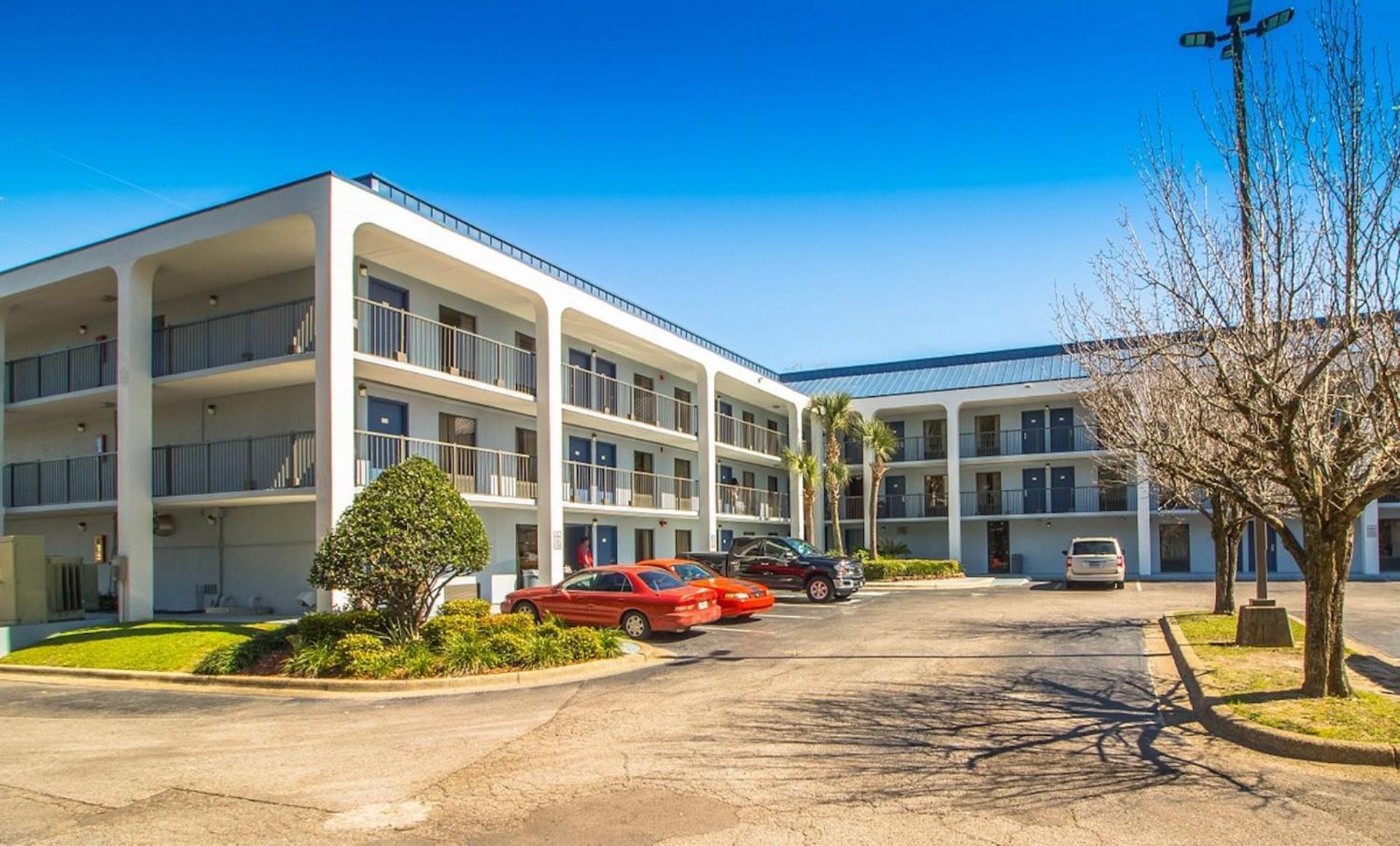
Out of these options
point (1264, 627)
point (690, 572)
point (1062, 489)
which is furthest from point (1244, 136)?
point (1062, 489)

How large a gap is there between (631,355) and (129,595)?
1612cm

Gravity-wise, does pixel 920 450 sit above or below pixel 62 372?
below

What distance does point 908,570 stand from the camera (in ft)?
117

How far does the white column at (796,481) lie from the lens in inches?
1583

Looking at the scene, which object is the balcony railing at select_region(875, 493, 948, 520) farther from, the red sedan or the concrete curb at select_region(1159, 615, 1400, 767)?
the concrete curb at select_region(1159, 615, 1400, 767)

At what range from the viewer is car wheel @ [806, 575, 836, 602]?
2511cm

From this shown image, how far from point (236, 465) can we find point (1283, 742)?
1918 cm

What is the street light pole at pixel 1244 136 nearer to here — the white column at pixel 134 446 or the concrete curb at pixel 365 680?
the concrete curb at pixel 365 680

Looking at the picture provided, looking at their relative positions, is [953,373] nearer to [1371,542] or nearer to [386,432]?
[1371,542]

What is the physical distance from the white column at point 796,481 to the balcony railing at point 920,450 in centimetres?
484

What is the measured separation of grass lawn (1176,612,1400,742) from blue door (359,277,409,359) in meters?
15.9

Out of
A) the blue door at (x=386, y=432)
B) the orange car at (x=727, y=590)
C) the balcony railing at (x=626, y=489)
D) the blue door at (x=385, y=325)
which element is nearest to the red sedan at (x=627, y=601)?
the orange car at (x=727, y=590)

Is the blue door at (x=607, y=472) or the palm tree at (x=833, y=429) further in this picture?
the palm tree at (x=833, y=429)

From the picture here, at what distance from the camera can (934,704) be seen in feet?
35.1
